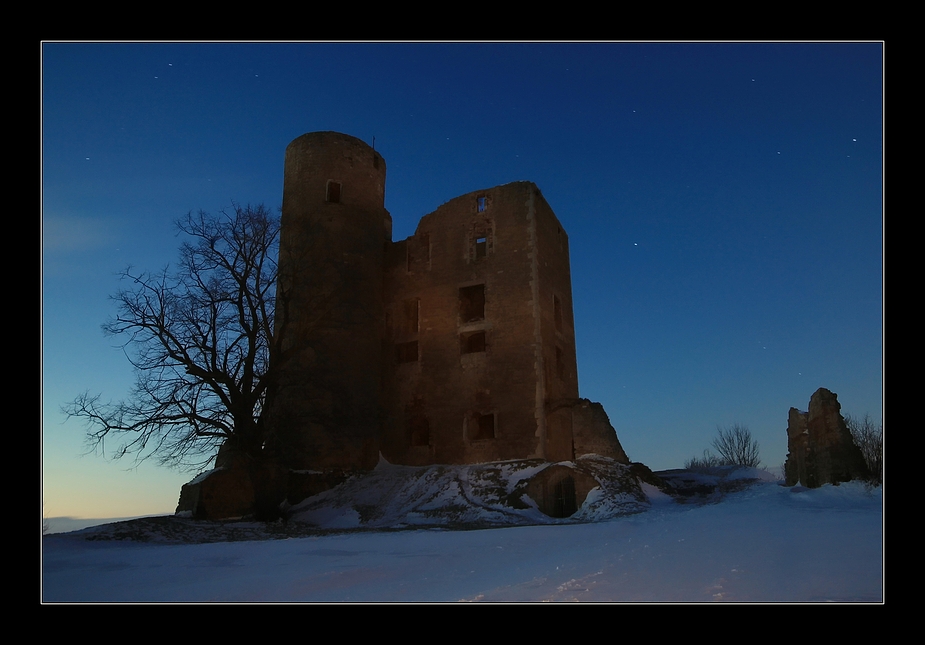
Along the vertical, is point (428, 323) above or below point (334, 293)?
below

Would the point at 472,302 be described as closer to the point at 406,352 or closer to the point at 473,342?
the point at 473,342

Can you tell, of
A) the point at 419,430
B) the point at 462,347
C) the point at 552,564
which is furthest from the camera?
the point at 419,430

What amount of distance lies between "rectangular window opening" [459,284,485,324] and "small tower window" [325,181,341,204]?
19.1 ft

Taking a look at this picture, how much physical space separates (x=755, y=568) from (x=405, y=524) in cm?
1156

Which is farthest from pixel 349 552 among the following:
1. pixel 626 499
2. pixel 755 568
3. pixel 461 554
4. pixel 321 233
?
pixel 321 233

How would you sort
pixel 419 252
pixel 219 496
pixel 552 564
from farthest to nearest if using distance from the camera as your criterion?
pixel 419 252, pixel 219 496, pixel 552 564

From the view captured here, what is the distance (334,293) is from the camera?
2291 cm

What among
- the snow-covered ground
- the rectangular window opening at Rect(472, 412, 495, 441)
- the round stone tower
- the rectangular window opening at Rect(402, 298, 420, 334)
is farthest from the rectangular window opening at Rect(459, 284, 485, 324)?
the snow-covered ground

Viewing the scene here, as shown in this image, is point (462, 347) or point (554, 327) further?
point (554, 327)

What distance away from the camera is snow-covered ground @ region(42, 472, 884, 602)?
591 cm

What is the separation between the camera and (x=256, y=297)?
19141 millimetres

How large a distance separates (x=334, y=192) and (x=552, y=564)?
20.5 meters

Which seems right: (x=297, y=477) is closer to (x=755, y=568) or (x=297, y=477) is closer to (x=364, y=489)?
(x=364, y=489)

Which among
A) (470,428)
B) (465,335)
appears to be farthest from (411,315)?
(470,428)
